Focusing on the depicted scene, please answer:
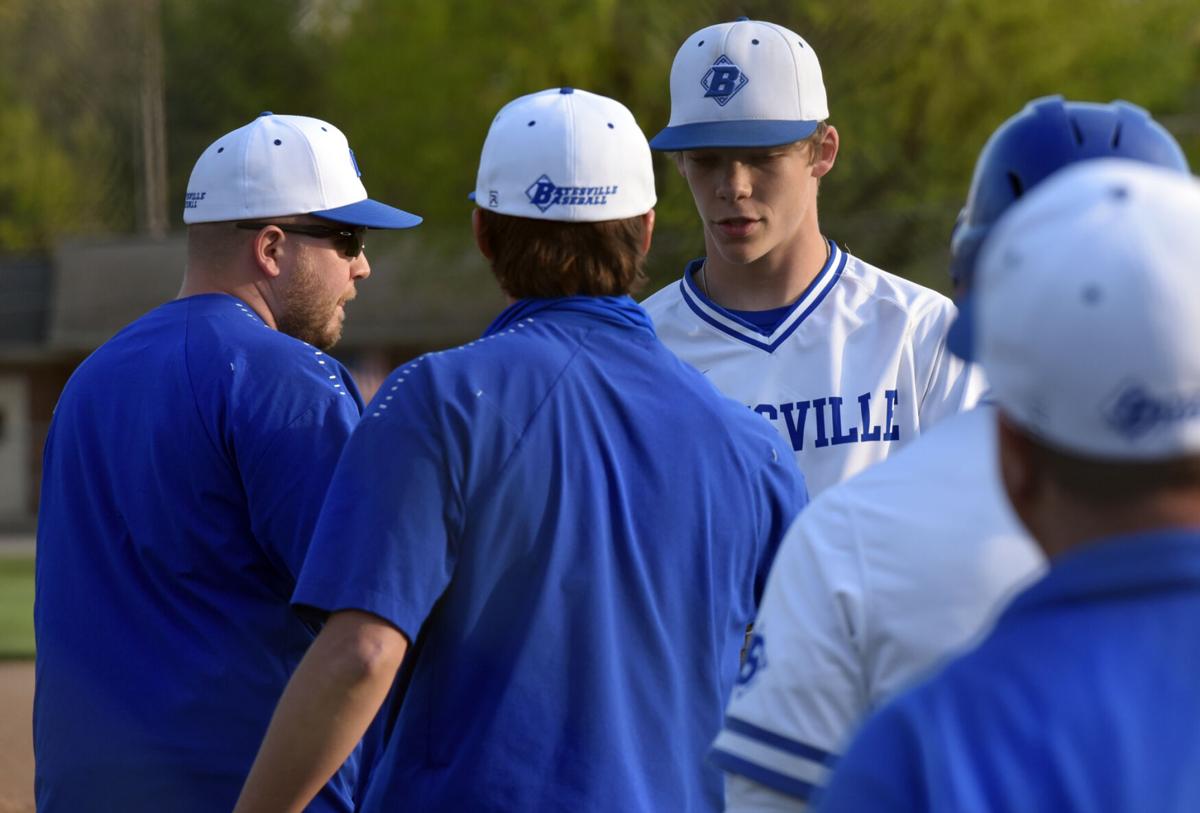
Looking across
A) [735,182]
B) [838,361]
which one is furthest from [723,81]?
[838,361]

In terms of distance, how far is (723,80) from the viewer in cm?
444

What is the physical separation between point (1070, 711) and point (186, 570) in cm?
246

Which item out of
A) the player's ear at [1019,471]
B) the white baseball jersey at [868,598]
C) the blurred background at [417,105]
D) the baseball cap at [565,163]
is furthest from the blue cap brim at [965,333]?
the blurred background at [417,105]

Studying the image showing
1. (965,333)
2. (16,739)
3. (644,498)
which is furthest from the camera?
(16,739)

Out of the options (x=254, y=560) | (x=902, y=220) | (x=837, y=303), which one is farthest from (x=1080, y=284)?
(x=902, y=220)

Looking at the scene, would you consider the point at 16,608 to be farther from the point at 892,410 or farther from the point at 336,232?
the point at 892,410

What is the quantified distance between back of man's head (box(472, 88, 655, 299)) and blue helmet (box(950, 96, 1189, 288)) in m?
0.93

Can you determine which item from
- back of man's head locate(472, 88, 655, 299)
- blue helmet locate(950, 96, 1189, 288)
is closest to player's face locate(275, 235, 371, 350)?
back of man's head locate(472, 88, 655, 299)

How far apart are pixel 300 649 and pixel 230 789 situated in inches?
12.4

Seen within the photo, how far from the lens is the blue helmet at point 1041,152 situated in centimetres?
209

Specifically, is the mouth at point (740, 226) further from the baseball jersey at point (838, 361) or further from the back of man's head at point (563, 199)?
the back of man's head at point (563, 199)

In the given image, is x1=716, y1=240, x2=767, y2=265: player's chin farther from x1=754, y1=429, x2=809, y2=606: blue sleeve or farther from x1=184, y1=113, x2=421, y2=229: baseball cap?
x1=754, y1=429, x2=809, y2=606: blue sleeve

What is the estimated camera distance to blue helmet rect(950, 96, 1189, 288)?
2.09 meters

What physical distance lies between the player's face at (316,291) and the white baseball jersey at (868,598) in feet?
6.99
